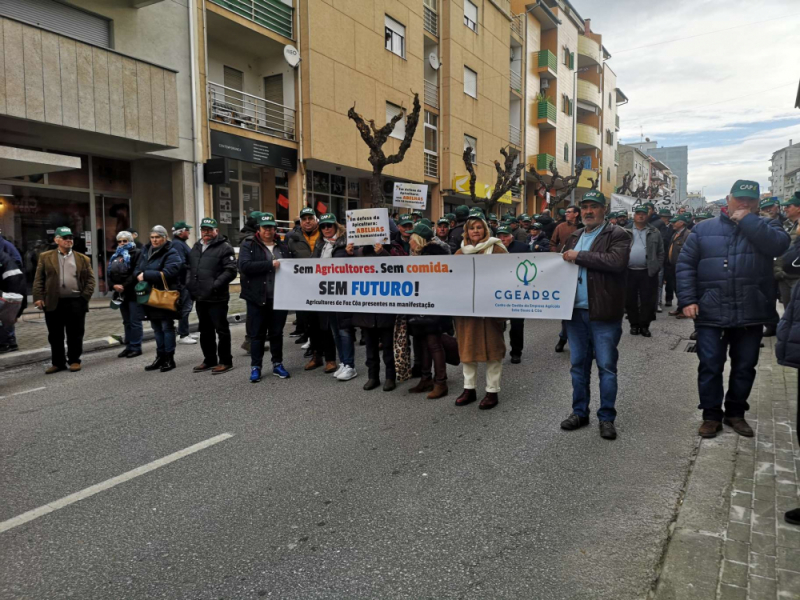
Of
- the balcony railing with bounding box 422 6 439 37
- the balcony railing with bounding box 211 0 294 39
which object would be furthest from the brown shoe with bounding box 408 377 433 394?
the balcony railing with bounding box 422 6 439 37

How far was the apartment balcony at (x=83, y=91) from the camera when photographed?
434 inches

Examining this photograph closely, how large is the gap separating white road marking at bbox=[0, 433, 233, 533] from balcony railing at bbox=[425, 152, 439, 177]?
22.4 meters

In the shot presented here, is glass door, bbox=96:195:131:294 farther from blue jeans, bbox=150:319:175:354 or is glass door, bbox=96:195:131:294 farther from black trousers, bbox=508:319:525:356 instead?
black trousers, bbox=508:319:525:356

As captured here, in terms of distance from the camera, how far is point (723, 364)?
4480 millimetres

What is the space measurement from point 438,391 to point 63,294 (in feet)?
17.3

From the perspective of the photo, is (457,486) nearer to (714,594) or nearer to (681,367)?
(714,594)

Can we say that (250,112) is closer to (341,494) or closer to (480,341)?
(480,341)

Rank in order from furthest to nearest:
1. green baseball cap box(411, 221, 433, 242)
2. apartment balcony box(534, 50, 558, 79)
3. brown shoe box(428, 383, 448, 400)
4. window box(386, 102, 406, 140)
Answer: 1. apartment balcony box(534, 50, 558, 79)
2. window box(386, 102, 406, 140)
3. green baseball cap box(411, 221, 433, 242)
4. brown shoe box(428, 383, 448, 400)

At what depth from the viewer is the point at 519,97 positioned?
114ft

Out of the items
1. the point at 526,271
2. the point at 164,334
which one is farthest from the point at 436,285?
the point at 164,334

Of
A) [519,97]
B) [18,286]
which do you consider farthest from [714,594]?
[519,97]

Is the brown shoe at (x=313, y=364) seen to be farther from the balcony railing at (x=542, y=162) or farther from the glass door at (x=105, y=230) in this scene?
the balcony railing at (x=542, y=162)

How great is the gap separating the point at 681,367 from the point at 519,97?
30.9m

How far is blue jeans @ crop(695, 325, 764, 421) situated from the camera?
4469 millimetres
